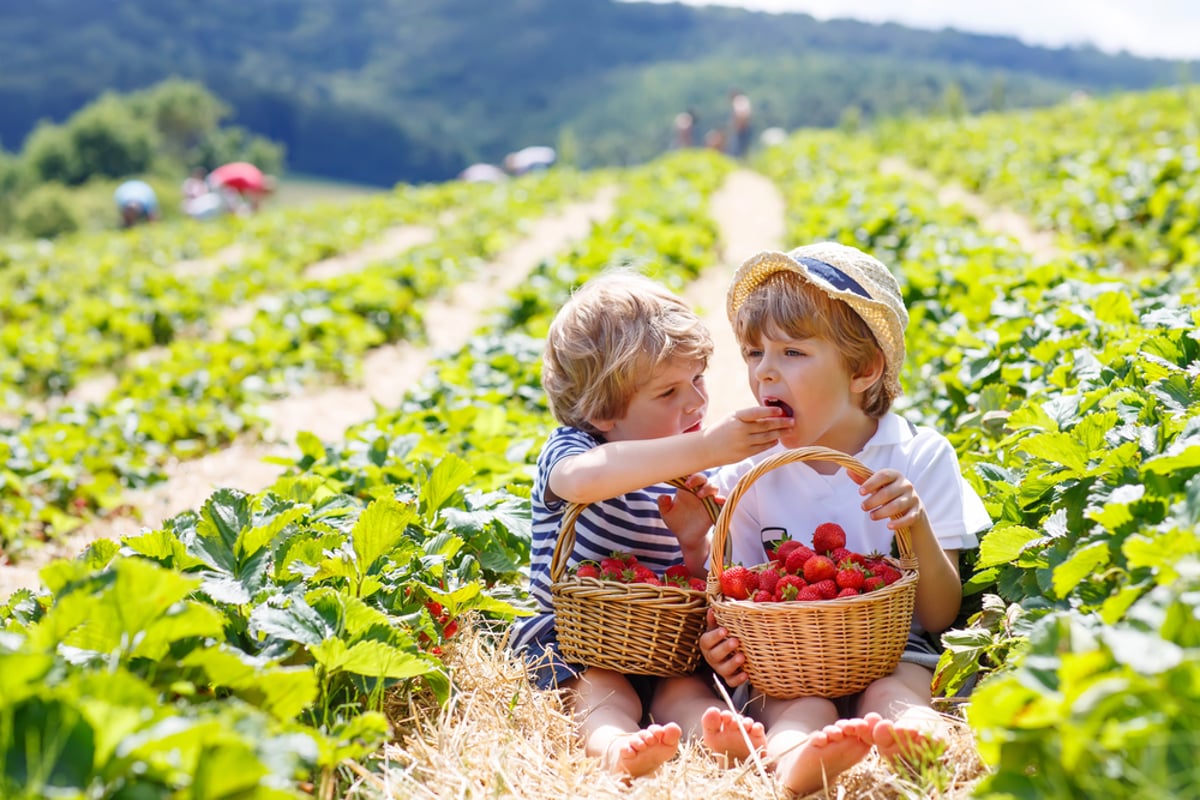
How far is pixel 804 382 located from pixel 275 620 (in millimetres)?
1457

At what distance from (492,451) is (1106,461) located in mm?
2381

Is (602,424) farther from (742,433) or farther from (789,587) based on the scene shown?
(789,587)

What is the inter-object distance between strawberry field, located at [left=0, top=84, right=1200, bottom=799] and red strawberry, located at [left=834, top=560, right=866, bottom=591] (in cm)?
24

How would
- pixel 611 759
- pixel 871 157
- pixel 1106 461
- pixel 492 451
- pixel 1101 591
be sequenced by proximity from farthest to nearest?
1. pixel 871 157
2. pixel 492 451
3. pixel 611 759
4. pixel 1106 461
5. pixel 1101 591

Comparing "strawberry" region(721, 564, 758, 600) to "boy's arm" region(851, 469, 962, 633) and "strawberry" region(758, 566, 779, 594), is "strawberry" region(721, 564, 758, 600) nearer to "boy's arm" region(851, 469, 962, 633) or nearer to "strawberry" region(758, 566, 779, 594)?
"strawberry" region(758, 566, 779, 594)

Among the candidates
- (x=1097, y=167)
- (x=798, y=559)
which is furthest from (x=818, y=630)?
(x=1097, y=167)

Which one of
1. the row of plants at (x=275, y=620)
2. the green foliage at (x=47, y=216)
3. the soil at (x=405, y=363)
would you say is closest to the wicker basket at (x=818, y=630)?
the row of plants at (x=275, y=620)

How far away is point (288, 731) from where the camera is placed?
1735mm

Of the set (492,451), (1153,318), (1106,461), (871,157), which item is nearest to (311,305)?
(492,451)

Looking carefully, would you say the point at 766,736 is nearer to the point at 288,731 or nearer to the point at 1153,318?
the point at 288,731

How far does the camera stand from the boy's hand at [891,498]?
2.46 m

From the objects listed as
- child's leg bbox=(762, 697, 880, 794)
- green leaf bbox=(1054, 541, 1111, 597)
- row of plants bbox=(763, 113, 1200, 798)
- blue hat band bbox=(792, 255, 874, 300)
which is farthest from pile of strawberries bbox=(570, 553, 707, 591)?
green leaf bbox=(1054, 541, 1111, 597)

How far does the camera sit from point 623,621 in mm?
2641

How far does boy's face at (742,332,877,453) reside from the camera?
9.20 feet
